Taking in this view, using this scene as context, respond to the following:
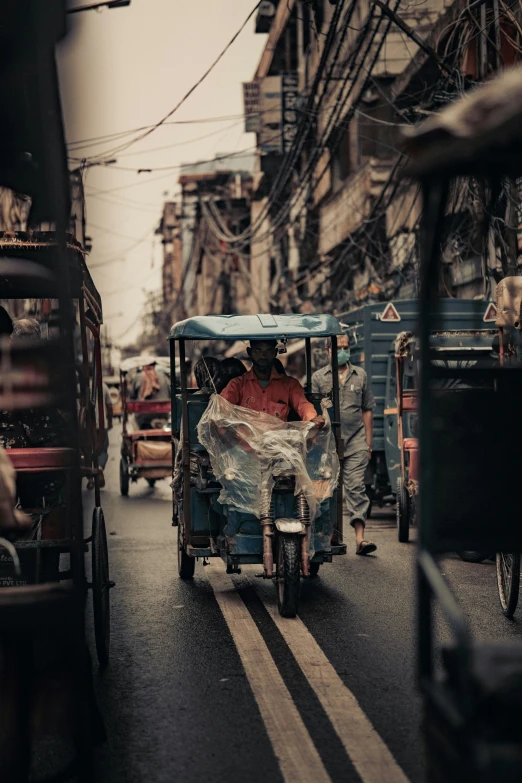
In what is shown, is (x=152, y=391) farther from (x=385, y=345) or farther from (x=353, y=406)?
(x=353, y=406)

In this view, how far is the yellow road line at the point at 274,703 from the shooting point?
4906 millimetres

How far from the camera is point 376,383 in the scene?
52.4 ft

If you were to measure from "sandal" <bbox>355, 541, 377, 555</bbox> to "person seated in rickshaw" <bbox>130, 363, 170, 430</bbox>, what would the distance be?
9.95 meters

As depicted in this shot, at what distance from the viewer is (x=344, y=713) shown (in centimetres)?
571

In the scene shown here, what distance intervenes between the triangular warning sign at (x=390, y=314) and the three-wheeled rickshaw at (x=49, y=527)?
22.2ft

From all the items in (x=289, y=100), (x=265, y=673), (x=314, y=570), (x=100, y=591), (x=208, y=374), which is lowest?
(x=265, y=673)

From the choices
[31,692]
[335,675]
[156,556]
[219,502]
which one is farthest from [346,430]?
[31,692]

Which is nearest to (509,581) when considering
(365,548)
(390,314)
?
(365,548)

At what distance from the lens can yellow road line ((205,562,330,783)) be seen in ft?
16.1

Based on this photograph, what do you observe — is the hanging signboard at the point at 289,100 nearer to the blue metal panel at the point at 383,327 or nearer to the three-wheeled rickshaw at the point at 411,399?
the blue metal panel at the point at 383,327

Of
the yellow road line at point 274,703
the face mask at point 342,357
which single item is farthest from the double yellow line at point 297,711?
the face mask at point 342,357

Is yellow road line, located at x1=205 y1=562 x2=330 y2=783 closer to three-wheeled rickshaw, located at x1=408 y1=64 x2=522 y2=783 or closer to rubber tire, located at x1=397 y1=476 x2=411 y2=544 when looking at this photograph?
three-wheeled rickshaw, located at x1=408 y1=64 x2=522 y2=783

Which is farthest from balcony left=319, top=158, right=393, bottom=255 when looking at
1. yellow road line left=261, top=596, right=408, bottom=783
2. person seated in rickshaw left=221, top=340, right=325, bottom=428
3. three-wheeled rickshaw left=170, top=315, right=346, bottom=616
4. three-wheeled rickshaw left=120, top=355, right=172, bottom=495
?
yellow road line left=261, top=596, right=408, bottom=783

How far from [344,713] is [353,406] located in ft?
21.8
